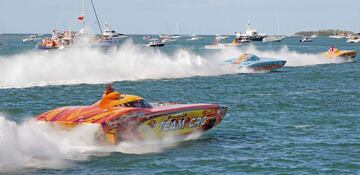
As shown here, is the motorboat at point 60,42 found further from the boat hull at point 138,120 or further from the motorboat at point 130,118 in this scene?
the motorboat at point 130,118

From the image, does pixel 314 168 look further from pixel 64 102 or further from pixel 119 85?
pixel 119 85

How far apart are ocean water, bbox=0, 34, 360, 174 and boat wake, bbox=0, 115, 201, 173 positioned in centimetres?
2

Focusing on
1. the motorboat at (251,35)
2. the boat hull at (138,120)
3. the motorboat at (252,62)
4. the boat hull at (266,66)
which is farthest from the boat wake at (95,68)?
the motorboat at (251,35)

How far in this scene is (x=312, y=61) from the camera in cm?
5691

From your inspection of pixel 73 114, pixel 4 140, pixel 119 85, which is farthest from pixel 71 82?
pixel 4 140

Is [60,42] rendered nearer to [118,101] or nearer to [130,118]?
[118,101]

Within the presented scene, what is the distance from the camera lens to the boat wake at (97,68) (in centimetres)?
3569

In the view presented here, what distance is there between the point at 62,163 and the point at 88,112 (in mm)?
2114

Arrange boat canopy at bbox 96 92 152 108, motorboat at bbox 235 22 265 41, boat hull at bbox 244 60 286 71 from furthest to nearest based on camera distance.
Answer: motorboat at bbox 235 22 265 41, boat hull at bbox 244 60 286 71, boat canopy at bbox 96 92 152 108

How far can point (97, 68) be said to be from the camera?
39.9 m

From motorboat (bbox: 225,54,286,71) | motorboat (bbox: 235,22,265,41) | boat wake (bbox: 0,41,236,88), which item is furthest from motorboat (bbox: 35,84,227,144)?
motorboat (bbox: 235,22,265,41)

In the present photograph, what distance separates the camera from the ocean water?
1470 cm

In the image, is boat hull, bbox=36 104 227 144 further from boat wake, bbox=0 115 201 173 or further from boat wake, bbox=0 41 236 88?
boat wake, bbox=0 41 236 88

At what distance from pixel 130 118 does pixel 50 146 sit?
225 centimetres
